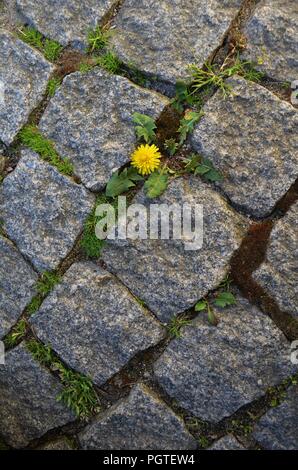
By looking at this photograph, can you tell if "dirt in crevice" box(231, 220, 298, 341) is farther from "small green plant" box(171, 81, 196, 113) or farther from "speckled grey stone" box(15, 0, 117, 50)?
"speckled grey stone" box(15, 0, 117, 50)

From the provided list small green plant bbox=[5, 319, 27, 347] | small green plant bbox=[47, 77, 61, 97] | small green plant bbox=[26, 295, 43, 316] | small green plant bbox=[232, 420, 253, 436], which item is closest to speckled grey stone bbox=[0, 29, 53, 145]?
small green plant bbox=[47, 77, 61, 97]

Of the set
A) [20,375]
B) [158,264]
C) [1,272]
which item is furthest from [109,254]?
[20,375]

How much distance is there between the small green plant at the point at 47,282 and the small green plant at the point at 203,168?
1.19 metres

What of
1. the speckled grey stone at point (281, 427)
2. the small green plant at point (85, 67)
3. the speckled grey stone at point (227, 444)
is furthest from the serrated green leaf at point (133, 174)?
the speckled grey stone at point (227, 444)

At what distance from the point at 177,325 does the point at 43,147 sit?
1571mm

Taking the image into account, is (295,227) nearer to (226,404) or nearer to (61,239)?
(226,404)

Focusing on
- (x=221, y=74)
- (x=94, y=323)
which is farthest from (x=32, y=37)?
(x=94, y=323)

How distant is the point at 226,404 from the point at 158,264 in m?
1.03

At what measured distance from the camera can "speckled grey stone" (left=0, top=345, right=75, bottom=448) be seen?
3803mm

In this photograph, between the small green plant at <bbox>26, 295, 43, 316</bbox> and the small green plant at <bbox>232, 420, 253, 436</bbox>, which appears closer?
the small green plant at <bbox>232, 420, 253, 436</bbox>

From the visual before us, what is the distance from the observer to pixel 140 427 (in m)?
3.69

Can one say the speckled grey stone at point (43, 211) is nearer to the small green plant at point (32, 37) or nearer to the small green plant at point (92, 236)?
the small green plant at point (92, 236)

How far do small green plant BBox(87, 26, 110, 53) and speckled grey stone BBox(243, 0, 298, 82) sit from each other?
99 centimetres
